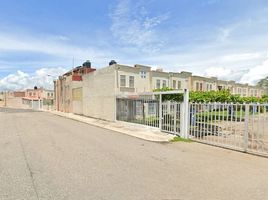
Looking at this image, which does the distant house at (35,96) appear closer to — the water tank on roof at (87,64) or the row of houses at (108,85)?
the row of houses at (108,85)

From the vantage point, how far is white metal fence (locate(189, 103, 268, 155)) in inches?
348

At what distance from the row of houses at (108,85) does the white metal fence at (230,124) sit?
8.84m

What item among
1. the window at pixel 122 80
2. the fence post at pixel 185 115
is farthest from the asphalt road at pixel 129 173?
the window at pixel 122 80

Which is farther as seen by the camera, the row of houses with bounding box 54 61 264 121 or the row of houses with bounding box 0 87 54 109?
the row of houses with bounding box 0 87 54 109

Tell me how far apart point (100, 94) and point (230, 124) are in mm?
18801

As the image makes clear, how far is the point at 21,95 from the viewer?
80.9 meters

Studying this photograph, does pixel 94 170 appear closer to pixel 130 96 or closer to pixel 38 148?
pixel 38 148

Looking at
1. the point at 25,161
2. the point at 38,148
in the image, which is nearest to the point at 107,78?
the point at 38,148

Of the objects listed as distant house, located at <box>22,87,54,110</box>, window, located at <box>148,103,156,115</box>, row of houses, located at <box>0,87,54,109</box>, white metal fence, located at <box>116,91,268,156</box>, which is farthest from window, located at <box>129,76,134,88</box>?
row of houses, located at <box>0,87,54,109</box>

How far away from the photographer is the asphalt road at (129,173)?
4930 millimetres

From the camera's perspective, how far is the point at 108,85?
25.4m

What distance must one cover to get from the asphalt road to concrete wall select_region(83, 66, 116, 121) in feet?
47.8

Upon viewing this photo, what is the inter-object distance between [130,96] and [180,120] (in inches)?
316

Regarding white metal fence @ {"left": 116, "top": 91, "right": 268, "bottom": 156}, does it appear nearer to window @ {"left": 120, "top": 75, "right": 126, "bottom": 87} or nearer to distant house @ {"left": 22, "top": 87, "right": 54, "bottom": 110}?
window @ {"left": 120, "top": 75, "right": 126, "bottom": 87}
